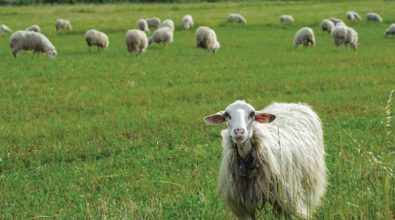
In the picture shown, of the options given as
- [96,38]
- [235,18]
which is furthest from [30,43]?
[235,18]

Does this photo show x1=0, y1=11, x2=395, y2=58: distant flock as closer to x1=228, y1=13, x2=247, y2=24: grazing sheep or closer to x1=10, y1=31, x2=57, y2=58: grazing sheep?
x1=10, y1=31, x2=57, y2=58: grazing sheep

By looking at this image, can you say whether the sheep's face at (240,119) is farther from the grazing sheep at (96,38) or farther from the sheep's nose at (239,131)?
the grazing sheep at (96,38)

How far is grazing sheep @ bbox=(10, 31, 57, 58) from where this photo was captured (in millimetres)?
24625

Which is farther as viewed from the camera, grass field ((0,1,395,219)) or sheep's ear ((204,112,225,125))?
grass field ((0,1,395,219))

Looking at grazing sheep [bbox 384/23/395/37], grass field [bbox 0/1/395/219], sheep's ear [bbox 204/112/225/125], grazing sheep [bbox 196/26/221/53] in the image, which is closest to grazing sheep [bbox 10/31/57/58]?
grass field [bbox 0/1/395/219]

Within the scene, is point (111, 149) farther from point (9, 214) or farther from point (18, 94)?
point (18, 94)

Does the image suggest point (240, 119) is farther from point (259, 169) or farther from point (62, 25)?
point (62, 25)

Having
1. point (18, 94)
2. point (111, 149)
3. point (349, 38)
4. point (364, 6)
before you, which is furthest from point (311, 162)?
point (364, 6)

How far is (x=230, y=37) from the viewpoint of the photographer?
35219 millimetres

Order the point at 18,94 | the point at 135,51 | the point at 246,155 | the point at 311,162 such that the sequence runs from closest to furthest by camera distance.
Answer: the point at 246,155
the point at 311,162
the point at 18,94
the point at 135,51

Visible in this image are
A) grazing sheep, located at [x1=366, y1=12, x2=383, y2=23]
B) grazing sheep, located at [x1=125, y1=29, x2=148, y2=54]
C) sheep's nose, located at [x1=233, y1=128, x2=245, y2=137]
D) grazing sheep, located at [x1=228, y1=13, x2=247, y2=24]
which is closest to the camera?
sheep's nose, located at [x1=233, y1=128, x2=245, y2=137]

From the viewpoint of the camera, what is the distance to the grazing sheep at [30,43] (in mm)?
24625

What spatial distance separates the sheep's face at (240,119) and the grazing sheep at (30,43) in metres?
20.1

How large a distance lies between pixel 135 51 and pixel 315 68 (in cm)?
985
